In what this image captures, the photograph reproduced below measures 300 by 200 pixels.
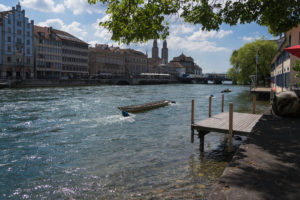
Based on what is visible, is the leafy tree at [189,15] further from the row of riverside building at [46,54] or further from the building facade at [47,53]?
the building facade at [47,53]

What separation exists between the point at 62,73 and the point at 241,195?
86.2m

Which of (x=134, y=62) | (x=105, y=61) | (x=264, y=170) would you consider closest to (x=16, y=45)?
(x=105, y=61)

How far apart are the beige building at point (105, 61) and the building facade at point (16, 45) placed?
33.8 m

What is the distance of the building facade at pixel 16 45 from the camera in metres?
63.3

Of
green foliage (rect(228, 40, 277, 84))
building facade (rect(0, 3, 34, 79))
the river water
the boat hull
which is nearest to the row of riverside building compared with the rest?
building facade (rect(0, 3, 34, 79))

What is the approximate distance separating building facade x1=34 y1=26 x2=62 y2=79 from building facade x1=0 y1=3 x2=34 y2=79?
438cm

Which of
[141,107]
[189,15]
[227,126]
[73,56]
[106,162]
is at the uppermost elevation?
[73,56]

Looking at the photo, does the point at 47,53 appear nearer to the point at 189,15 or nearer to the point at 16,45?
the point at 16,45

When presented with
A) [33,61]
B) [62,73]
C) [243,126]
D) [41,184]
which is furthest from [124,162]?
[62,73]

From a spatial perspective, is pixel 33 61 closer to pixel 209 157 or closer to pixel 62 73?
pixel 62 73

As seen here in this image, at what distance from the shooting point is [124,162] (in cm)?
970

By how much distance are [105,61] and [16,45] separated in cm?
4427

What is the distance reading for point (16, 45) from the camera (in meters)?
65.6

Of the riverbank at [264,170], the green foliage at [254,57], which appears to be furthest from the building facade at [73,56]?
the riverbank at [264,170]
